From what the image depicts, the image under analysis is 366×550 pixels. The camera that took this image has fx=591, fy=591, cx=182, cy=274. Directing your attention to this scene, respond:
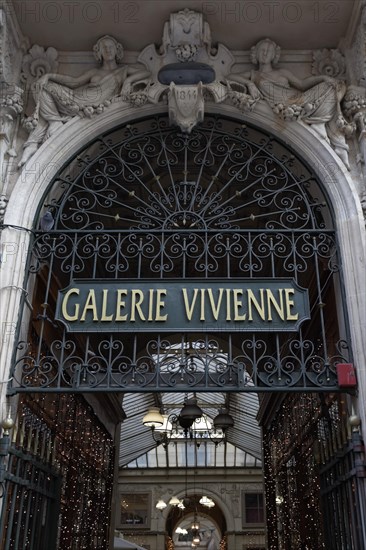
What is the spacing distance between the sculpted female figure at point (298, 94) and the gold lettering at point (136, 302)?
7.81 feet

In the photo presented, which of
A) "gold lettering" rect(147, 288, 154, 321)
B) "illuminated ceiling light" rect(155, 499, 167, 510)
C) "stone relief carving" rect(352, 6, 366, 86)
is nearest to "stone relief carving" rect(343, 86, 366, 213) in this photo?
"stone relief carving" rect(352, 6, 366, 86)

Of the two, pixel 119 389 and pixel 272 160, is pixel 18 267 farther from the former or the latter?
pixel 272 160

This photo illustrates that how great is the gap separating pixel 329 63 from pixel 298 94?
516mm

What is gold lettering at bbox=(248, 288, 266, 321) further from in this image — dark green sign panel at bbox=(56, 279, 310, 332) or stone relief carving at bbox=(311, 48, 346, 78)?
stone relief carving at bbox=(311, 48, 346, 78)

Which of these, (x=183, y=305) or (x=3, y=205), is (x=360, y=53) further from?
(x=3, y=205)

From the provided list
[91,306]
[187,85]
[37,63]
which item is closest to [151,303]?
[91,306]

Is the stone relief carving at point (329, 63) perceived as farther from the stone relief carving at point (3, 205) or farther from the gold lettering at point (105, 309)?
the stone relief carving at point (3, 205)

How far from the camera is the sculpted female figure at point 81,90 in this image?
20.0 ft

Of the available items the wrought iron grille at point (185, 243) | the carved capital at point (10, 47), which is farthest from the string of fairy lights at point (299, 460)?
the carved capital at point (10, 47)

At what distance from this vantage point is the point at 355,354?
16.3ft

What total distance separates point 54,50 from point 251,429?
16.7 meters

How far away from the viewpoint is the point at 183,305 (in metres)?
5.41

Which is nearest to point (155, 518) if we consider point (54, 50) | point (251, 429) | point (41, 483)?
point (251, 429)

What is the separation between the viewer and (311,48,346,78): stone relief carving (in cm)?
631
